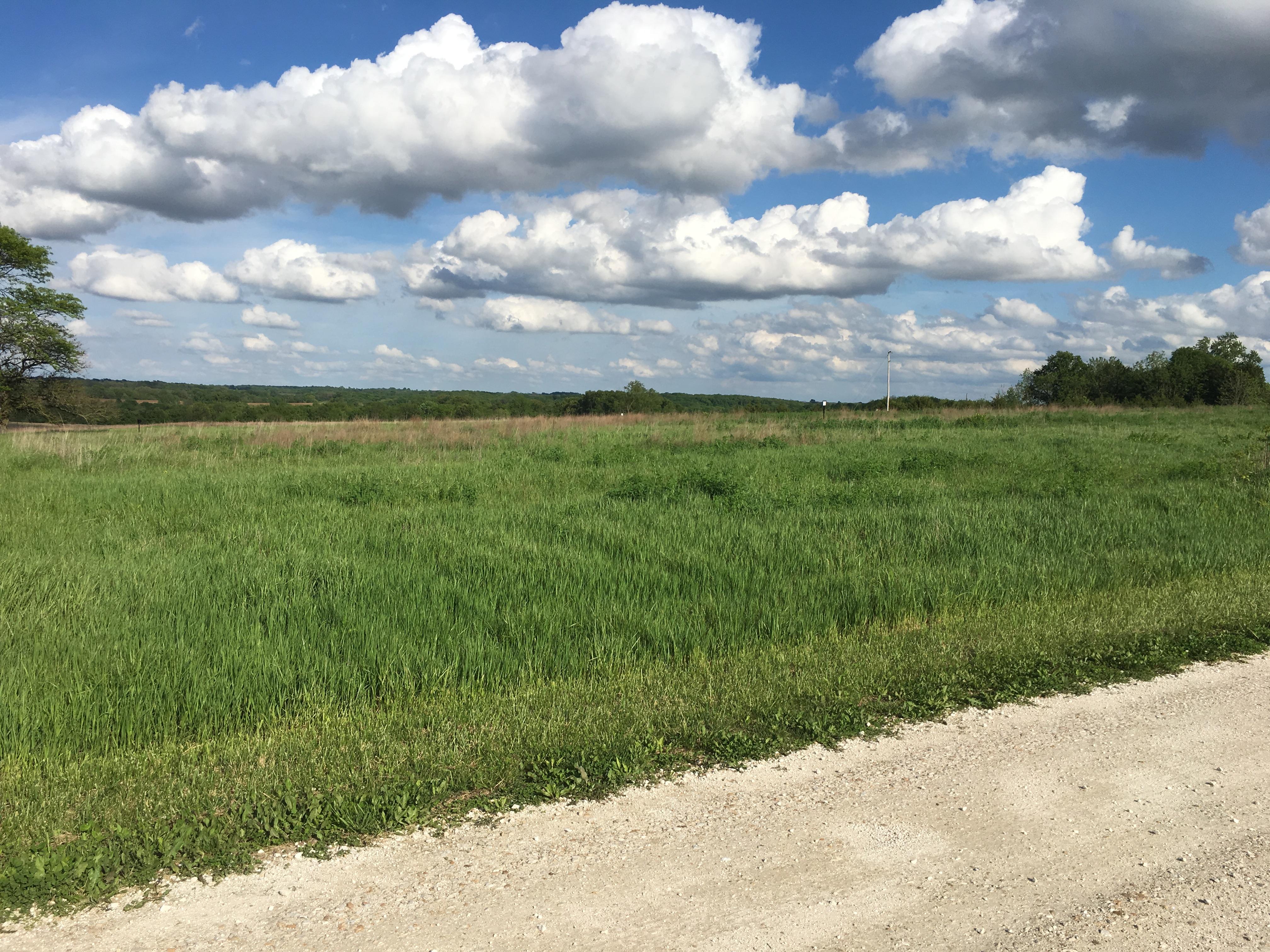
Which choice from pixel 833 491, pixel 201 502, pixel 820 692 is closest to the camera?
pixel 820 692

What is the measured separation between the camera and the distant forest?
48.9 m

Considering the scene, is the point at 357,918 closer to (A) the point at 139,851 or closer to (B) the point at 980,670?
(A) the point at 139,851

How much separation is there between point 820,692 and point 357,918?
3.26 meters

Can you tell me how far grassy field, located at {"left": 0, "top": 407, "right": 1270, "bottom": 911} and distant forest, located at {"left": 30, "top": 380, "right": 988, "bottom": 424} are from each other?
24.8 metres

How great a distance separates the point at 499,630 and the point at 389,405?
65.5 metres

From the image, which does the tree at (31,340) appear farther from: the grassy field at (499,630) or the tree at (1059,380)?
the tree at (1059,380)

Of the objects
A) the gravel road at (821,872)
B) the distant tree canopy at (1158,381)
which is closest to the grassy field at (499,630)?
the gravel road at (821,872)

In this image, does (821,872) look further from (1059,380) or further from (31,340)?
(1059,380)

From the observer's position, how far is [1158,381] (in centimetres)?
8700

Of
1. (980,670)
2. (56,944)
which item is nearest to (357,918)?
(56,944)

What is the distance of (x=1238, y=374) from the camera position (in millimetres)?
81062

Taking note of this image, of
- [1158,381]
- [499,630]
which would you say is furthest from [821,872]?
[1158,381]

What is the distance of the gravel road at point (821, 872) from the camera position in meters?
3.02

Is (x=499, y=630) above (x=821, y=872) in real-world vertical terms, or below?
above
